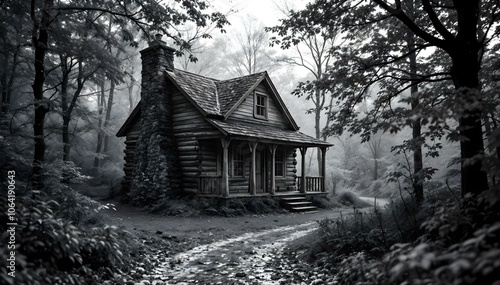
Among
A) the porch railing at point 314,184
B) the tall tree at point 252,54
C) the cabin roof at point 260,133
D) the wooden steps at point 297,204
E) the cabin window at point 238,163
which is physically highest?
the tall tree at point 252,54

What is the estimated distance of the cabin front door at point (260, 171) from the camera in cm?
1876

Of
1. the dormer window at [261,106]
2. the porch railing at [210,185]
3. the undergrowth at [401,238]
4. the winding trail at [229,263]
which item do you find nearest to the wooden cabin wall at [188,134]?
the porch railing at [210,185]

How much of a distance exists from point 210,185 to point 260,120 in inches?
226

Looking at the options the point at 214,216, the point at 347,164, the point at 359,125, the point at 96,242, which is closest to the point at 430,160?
the point at 347,164

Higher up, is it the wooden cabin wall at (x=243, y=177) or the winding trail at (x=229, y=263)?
the wooden cabin wall at (x=243, y=177)

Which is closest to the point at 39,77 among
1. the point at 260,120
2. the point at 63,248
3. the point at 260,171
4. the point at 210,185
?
the point at 63,248

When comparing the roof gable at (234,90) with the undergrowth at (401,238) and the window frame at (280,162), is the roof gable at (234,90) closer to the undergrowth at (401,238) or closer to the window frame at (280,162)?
the window frame at (280,162)

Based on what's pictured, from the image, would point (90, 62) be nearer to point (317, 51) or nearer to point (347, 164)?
point (317, 51)

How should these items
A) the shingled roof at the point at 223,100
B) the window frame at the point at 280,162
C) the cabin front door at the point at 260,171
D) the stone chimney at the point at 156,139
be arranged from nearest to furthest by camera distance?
the shingled roof at the point at 223,100 < the stone chimney at the point at 156,139 < the cabin front door at the point at 260,171 < the window frame at the point at 280,162

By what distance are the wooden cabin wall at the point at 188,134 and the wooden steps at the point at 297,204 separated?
4.90 metres

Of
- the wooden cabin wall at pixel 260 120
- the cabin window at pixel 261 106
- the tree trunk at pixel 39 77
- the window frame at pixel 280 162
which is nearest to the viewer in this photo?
the tree trunk at pixel 39 77

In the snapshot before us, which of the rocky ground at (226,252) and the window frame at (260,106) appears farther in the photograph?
the window frame at (260,106)

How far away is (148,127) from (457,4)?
1480 centimetres

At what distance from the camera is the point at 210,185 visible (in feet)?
50.5
